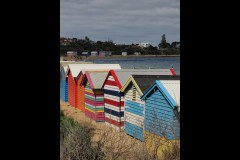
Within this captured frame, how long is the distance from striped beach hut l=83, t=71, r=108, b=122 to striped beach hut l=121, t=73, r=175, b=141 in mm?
3295

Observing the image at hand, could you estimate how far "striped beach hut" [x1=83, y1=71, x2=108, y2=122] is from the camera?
1800cm

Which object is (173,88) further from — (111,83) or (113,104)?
(111,83)

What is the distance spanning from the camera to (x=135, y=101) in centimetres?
1381

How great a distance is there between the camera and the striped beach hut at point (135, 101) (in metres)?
13.2

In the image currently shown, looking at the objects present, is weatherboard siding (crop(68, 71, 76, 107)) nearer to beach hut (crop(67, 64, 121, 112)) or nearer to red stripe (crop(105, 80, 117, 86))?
beach hut (crop(67, 64, 121, 112))

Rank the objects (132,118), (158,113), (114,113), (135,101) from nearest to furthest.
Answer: (158,113) < (135,101) < (132,118) < (114,113)

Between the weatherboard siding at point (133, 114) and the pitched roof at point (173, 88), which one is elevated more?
the pitched roof at point (173, 88)

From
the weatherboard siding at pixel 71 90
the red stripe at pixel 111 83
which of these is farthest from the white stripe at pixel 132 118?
the weatherboard siding at pixel 71 90

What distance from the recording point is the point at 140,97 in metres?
13.0

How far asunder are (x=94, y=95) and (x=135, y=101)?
4828 mm

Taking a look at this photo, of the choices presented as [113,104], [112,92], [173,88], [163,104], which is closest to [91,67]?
[112,92]

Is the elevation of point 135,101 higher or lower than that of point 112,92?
lower

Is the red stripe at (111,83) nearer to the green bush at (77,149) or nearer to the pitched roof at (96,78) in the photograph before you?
the pitched roof at (96,78)
